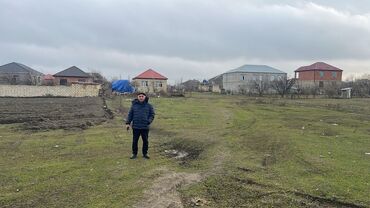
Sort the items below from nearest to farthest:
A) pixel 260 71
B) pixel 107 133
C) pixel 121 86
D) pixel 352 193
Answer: pixel 352 193 < pixel 107 133 < pixel 121 86 < pixel 260 71

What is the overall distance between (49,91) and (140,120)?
137ft

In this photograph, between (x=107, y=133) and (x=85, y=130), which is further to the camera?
(x=85, y=130)

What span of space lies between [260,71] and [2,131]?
73562 millimetres

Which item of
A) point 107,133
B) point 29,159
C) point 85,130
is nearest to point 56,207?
point 29,159

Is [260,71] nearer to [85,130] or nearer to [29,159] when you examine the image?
[85,130]

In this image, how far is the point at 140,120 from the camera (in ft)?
35.3

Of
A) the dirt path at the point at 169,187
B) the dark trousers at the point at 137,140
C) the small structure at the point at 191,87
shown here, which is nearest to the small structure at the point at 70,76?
the small structure at the point at 191,87

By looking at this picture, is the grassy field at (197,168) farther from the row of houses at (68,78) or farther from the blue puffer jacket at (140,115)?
the row of houses at (68,78)

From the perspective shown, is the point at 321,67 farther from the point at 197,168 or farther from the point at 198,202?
the point at 198,202

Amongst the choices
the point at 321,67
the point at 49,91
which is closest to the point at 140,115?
the point at 49,91

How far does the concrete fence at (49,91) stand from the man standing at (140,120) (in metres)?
41.2

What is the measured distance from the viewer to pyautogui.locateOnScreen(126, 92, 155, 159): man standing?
1073cm

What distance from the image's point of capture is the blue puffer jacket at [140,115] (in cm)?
1076

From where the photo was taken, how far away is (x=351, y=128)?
59.8 feet
